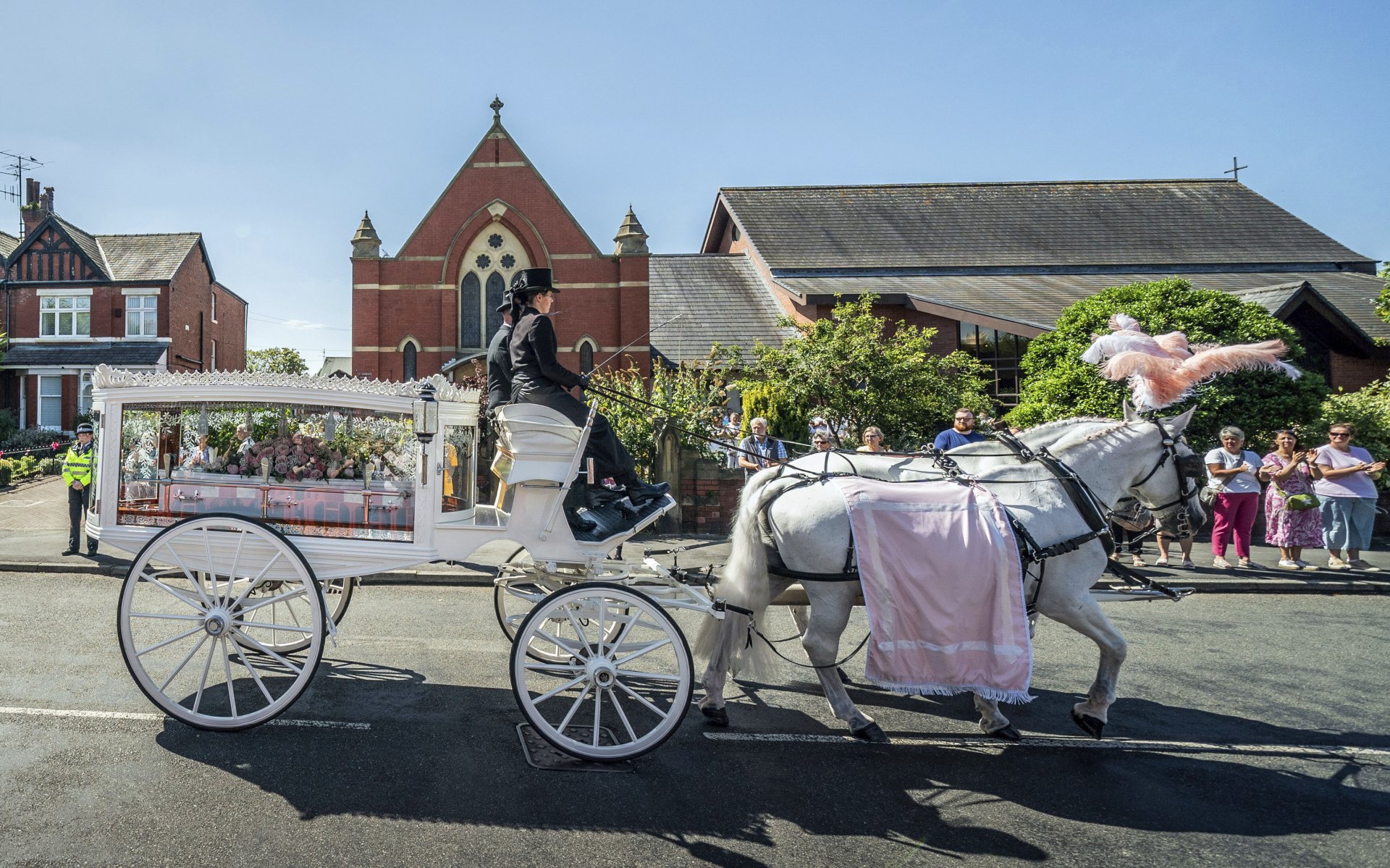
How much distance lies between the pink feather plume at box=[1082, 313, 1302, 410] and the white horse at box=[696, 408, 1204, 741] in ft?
0.64

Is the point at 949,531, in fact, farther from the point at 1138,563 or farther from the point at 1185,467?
the point at 1138,563

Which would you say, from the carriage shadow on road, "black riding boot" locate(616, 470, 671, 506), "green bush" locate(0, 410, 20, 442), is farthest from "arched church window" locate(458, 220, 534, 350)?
the carriage shadow on road

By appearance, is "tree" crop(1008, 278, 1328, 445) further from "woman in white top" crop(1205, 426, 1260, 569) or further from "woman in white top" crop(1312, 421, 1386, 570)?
"woman in white top" crop(1312, 421, 1386, 570)

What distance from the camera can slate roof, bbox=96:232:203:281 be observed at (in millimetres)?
28531

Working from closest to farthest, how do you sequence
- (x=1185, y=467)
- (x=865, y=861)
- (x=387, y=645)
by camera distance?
1. (x=865, y=861)
2. (x=1185, y=467)
3. (x=387, y=645)

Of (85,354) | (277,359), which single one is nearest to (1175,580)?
(85,354)

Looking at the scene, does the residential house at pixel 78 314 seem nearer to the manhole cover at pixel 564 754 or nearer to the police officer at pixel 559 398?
the police officer at pixel 559 398

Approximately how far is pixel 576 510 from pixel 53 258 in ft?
106

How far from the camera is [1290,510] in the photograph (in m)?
10.0

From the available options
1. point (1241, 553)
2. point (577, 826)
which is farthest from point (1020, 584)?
point (1241, 553)

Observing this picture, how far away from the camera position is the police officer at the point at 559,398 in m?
4.77

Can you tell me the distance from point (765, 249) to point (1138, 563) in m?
17.9

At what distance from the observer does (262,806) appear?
3592 mm

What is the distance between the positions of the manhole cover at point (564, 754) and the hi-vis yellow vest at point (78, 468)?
8.90m
